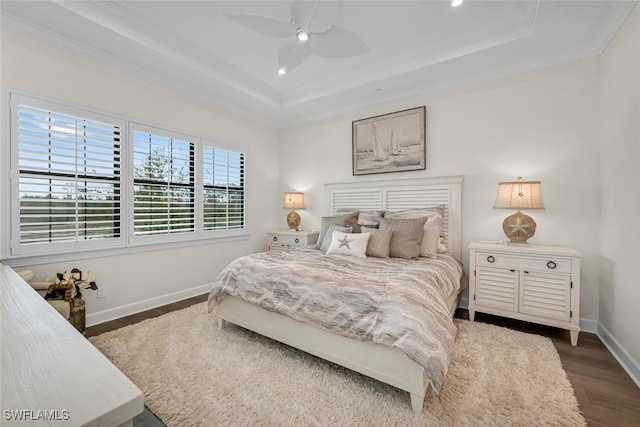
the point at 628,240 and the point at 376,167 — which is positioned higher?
the point at 376,167

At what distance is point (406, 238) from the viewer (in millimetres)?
2850

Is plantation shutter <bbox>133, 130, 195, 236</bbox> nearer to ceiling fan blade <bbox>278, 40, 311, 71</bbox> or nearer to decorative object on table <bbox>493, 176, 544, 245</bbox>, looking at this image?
ceiling fan blade <bbox>278, 40, 311, 71</bbox>

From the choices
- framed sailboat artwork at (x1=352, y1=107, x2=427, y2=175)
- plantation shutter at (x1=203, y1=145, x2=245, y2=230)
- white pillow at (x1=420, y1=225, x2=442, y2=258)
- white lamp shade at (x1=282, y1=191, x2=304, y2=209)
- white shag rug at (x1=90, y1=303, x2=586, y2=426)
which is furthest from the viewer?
white lamp shade at (x1=282, y1=191, x2=304, y2=209)

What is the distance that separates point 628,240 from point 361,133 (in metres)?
2.93

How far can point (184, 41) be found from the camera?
2803 mm

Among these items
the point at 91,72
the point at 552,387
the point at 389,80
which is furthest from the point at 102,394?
the point at 389,80

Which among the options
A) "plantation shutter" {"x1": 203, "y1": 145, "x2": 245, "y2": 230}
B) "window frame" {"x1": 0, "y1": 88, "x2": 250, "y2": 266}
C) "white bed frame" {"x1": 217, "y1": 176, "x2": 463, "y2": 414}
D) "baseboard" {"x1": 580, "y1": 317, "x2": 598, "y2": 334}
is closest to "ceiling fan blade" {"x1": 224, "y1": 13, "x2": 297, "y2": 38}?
"window frame" {"x1": 0, "y1": 88, "x2": 250, "y2": 266}

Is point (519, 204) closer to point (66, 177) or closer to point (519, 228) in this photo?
point (519, 228)

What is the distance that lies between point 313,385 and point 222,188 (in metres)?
3.01

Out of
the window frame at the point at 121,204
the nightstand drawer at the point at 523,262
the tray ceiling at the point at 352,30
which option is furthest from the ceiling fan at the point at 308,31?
the nightstand drawer at the point at 523,262

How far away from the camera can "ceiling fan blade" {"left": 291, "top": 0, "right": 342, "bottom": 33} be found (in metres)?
1.93

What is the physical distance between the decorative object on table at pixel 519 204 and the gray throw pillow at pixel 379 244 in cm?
113

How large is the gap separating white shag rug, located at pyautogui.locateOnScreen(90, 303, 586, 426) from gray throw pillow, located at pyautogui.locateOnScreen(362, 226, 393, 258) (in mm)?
995

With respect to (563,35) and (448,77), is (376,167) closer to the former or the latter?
(448,77)
